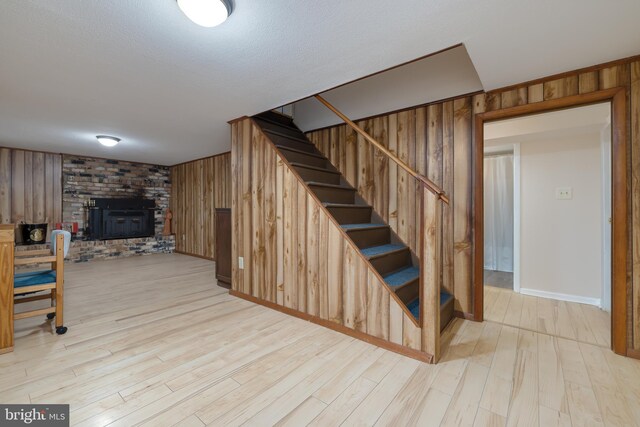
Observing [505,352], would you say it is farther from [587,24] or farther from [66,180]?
[66,180]

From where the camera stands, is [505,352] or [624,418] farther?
[505,352]

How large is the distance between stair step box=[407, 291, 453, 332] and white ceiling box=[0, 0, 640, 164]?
75.2 inches

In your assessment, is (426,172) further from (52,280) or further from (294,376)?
(52,280)

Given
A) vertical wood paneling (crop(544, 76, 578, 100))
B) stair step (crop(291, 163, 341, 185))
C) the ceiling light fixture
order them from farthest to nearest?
the ceiling light fixture < stair step (crop(291, 163, 341, 185)) < vertical wood paneling (crop(544, 76, 578, 100))

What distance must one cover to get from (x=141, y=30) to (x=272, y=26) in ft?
2.56

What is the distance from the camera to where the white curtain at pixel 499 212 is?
14.9ft

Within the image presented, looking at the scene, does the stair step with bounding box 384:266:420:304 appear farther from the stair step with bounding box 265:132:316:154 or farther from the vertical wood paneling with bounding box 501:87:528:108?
the stair step with bounding box 265:132:316:154

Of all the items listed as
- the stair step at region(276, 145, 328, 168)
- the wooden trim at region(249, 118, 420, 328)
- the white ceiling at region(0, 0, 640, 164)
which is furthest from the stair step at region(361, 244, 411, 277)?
the white ceiling at region(0, 0, 640, 164)

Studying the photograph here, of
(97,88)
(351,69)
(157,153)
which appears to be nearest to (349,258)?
(351,69)

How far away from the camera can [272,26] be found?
1571 mm

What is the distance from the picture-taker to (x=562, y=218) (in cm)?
321

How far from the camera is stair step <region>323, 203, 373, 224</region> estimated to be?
272cm
